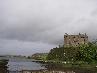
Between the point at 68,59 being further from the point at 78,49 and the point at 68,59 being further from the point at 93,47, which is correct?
the point at 93,47

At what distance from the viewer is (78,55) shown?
160 meters

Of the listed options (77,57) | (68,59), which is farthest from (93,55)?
(68,59)

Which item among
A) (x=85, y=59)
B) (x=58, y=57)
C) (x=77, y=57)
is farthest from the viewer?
(x=58, y=57)

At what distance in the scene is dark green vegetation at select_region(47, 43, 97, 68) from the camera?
136 meters

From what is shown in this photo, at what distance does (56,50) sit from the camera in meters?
199

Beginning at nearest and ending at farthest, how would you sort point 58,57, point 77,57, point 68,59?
point 77,57, point 68,59, point 58,57

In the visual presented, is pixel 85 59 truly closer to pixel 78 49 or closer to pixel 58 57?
pixel 78 49

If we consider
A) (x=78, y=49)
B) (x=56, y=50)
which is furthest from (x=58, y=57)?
(x=78, y=49)

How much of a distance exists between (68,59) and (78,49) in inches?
402

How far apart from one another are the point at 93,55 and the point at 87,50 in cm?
534

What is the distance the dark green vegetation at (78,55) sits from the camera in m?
136

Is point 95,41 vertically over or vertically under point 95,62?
over

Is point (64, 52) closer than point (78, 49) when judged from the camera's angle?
No

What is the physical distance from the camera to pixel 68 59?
171 metres
